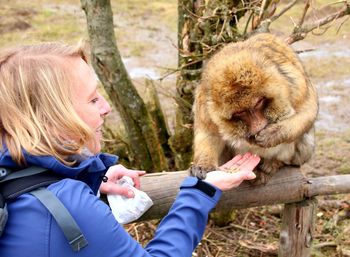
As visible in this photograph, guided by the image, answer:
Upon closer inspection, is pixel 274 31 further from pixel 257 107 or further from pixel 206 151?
pixel 257 107

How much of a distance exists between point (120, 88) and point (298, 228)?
2.01 metres

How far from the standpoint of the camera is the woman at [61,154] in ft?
4.99

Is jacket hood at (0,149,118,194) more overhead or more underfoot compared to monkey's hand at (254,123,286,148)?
more overhead

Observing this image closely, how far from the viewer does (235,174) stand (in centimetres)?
235

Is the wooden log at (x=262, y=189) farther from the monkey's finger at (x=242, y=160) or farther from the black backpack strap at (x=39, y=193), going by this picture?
the black backpack strap at (x=39, y=193)

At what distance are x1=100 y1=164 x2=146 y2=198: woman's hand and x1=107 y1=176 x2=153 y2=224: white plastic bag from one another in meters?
0.02

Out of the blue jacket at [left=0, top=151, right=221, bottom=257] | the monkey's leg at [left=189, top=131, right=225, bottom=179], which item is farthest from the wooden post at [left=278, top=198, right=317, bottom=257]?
the blue jacket at [left=0, top=151, right=221, bottom=257]

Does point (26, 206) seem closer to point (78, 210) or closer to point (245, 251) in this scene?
point (78, 210)

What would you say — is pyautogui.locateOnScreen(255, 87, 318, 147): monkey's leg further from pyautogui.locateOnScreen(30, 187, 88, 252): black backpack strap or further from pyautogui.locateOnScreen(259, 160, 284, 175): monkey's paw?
pyautogui.locateOnScreen(30, 187, 88, 252): black backpack strap

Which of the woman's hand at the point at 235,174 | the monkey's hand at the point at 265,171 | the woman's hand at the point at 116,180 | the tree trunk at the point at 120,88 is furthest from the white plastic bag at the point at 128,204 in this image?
the tree trunk at the point at 120,88

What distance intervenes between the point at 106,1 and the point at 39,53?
2597mm

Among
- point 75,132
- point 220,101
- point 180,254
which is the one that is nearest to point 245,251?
point 220,101

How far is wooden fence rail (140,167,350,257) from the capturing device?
2803mm

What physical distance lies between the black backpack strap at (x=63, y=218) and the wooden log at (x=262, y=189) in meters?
1.28
